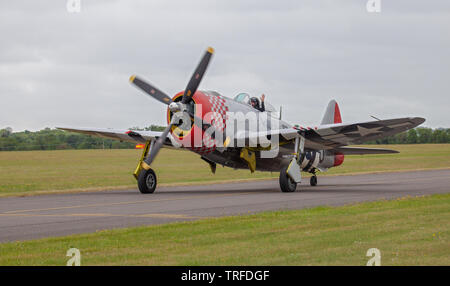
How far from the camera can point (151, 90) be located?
22.4 m

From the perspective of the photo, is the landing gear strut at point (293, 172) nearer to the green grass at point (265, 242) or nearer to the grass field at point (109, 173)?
the grass field at point (109, 173)

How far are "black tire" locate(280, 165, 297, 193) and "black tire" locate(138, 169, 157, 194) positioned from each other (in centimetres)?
464

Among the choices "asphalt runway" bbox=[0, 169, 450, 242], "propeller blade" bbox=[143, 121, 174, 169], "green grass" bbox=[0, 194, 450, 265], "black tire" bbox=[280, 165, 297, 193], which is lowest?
"green grass" bbox=[0, 194, 450, 265]

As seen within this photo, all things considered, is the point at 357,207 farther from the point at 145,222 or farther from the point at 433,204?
the point at 145,222

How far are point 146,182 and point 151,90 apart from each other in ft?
A: 10.9

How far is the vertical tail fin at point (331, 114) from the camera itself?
3048 centimetres

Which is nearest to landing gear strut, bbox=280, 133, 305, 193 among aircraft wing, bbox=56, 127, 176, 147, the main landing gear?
aircraft wing, bbox=56, 127, 176, 147

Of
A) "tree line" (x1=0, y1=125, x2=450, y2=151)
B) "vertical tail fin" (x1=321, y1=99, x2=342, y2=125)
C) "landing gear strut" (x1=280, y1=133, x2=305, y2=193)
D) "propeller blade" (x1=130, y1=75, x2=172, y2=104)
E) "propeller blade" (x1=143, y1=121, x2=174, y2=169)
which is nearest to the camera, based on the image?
"propeller blade" (x1=143, y1=121, x2=174, y2=169)

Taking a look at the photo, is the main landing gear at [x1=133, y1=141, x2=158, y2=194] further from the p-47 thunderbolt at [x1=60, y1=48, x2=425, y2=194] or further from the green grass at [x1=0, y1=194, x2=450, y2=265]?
the green grass at [x1=0, y1=194, x2=450, y2=265]

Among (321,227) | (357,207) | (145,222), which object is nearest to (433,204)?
(357,207)

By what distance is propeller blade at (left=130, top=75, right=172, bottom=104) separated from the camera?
22.2 metres

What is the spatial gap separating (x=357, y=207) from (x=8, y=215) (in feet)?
27.9

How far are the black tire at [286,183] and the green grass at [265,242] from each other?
8507 mm

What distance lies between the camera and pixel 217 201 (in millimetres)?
19281
